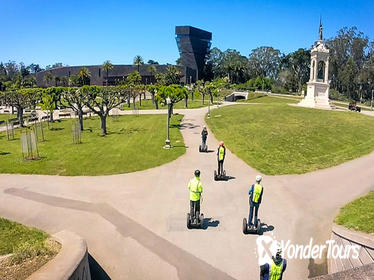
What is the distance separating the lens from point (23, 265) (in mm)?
7672

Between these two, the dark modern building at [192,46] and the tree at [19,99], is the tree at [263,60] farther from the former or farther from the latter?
the tree at [19,99]

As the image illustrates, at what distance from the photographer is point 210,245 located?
10047mm

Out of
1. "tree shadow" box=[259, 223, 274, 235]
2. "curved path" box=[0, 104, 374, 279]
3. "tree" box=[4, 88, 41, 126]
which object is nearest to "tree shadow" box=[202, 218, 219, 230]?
"curved path" box=[0, 104, 374, 279]

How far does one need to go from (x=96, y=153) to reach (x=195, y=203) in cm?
1368

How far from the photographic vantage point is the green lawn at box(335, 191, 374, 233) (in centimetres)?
1028

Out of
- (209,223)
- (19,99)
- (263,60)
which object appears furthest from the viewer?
(263,60)

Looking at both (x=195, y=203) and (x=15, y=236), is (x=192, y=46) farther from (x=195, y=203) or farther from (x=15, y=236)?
(x=15, y=236)

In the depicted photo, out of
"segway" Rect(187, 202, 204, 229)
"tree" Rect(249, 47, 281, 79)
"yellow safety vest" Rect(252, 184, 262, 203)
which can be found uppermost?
"tree" Rect(249, 47, 281, 79)

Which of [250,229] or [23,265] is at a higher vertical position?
[23,265]

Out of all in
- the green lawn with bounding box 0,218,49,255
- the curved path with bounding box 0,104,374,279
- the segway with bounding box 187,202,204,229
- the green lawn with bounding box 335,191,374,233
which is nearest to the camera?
the curved path with bounding box 0,104,374,279

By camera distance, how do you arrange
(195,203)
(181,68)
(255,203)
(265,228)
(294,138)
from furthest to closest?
(181,68) → (294,138) → (265,228) → (195,203) → (255,203)

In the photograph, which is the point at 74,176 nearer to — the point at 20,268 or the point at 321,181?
the point at 20,268

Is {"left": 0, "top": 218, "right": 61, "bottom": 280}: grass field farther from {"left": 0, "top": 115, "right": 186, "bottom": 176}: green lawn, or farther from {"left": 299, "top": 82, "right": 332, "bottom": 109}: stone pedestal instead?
{"left": 299, "top": 82, "right": 332, "bottom": 109}: stone pedestal

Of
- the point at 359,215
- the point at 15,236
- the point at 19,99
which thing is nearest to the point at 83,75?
the point at 19,99
